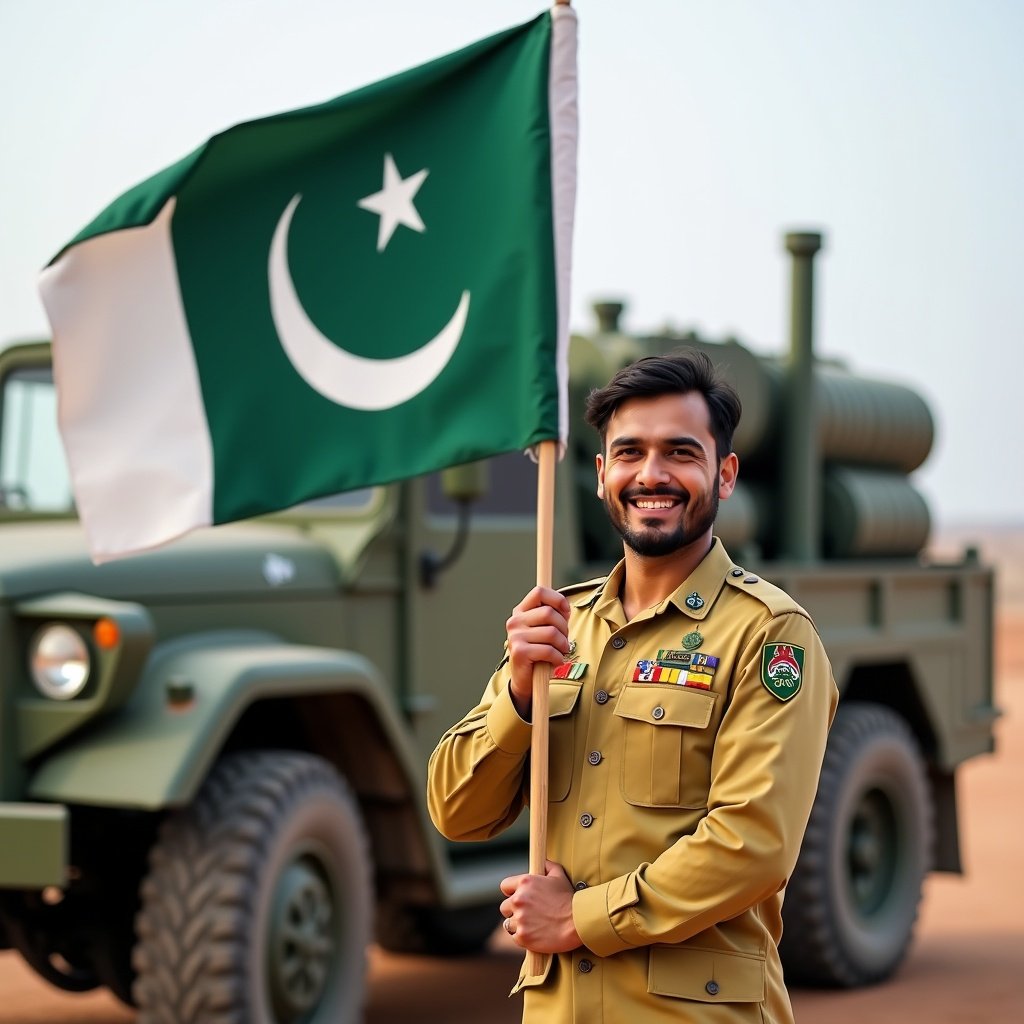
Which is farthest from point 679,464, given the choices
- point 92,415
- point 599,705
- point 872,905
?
point 872,905

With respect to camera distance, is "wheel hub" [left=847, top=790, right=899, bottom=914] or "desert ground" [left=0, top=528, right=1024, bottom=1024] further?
"wheel hub" [left=847, top=790, right=899, bottom=914]

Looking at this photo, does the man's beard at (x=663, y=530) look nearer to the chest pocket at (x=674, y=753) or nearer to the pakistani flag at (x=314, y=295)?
the chest pocket at (x=674, y=753)

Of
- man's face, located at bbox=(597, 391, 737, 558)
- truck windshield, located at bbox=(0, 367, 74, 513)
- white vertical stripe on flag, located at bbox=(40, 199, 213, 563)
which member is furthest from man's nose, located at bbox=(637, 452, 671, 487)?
truck windshield, located at bbox=(0, 367, 74, 513)

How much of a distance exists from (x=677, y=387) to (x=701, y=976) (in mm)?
783

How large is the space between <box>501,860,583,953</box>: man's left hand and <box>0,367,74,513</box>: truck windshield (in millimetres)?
3817

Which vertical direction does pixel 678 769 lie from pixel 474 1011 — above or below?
above

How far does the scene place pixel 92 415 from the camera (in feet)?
13.5

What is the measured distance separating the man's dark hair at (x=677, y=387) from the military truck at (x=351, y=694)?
7.86 ft

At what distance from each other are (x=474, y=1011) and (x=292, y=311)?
10.7ft

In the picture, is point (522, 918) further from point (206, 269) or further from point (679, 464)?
point (206, 269)

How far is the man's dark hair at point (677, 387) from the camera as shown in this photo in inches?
104

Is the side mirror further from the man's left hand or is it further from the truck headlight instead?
the man's left hand

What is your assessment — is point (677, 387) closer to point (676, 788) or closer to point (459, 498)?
point (676, 788)

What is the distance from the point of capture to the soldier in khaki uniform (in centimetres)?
246
